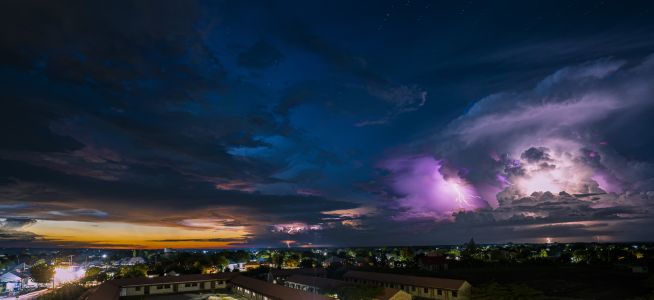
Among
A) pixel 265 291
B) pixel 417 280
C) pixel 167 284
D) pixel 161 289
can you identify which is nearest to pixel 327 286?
pixel 265 291

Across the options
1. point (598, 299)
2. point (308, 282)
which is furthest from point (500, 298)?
point (308, 282)

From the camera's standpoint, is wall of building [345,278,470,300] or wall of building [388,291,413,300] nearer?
wall of building [388,291,413,300]

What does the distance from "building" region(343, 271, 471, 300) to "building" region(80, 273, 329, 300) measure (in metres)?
18.6

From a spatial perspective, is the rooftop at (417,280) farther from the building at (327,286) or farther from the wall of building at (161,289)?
the wall of building at (161,289)

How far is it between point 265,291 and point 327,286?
9835 mm

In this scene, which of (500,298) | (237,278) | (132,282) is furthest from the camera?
(237,278)

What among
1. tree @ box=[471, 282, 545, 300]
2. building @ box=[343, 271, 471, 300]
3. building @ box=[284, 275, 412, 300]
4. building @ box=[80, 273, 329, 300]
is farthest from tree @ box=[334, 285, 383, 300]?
tree @ box=[471, 282, 545, 300]

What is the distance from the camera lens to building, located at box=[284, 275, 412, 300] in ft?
147

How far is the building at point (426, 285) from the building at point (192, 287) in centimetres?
1863

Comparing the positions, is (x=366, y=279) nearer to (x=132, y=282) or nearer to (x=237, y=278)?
(x=237, y=278)

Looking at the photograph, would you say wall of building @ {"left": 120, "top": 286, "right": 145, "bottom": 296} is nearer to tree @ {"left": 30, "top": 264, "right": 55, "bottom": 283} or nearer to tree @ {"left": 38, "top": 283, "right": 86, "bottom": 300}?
tree @ {"left": 38, "top": 283, "right": 86, "bottom": 300}

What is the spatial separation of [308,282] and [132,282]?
2423cm

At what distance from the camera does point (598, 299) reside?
49938 millimetres

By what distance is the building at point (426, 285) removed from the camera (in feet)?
160
